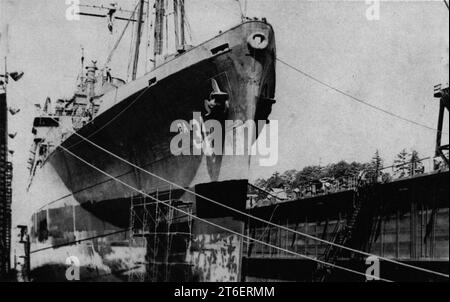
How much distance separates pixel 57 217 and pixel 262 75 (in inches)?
339

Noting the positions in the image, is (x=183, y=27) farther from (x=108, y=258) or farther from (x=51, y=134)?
(x=108, y=258)

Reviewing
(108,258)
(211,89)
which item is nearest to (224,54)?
(211,89)

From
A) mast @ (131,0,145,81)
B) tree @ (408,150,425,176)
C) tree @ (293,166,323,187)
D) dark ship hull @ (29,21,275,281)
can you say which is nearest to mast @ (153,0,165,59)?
mast @ (131,0,145,81)

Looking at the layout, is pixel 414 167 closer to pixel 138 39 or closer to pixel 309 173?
pixel 138 39

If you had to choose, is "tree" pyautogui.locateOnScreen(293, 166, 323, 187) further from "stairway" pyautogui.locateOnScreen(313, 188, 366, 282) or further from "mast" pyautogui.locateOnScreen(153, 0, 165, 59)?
"mast" pyautogui.locateOnScreen(153, 0, 165, 59)

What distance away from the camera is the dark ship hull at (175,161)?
1035 cm

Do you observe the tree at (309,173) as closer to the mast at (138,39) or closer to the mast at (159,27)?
the mast at (138,39)

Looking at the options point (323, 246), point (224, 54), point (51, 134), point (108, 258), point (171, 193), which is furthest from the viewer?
point (51, 134)

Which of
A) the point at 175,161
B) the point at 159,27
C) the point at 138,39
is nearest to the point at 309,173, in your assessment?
the point at 138,39

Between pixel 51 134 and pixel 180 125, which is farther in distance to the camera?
pixel 51 134

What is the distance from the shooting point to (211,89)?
1062 cm

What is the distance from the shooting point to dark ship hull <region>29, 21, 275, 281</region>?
1035cm

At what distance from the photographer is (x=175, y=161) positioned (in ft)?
36.4

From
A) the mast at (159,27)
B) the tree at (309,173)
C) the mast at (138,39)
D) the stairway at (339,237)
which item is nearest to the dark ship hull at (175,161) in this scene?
the mast at (159,27)
